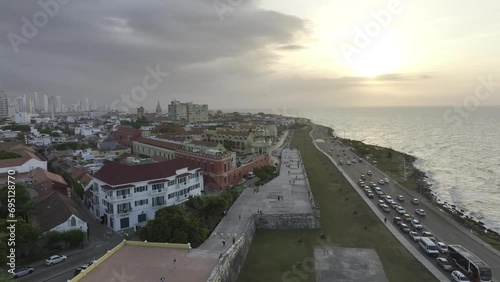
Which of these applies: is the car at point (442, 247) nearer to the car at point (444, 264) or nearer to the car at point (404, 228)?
the car at point (444, 264)

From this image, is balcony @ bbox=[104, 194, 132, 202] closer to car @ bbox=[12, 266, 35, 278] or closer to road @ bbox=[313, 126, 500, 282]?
car @ bbox=[12, 266, 35, 278]

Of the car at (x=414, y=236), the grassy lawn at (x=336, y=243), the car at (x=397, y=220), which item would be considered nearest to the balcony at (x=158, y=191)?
the grassy lawn at (x=336, y=243)

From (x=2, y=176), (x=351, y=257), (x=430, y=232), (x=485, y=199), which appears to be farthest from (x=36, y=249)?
(x=485, y=199)

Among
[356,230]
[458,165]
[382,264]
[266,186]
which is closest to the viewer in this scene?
[382,264]

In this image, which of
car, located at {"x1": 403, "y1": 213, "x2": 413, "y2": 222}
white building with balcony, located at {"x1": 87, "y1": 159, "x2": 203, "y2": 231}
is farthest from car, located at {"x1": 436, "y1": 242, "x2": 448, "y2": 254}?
white building with balcony, located at {"x1": 87, "y1": 159, "x2": 203, "y2": 231}

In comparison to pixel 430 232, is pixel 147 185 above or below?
above

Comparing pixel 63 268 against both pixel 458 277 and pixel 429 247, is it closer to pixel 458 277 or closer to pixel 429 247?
pixel 458 277

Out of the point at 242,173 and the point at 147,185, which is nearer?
the point at 147,185

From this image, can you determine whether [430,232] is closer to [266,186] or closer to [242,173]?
[266,186]
